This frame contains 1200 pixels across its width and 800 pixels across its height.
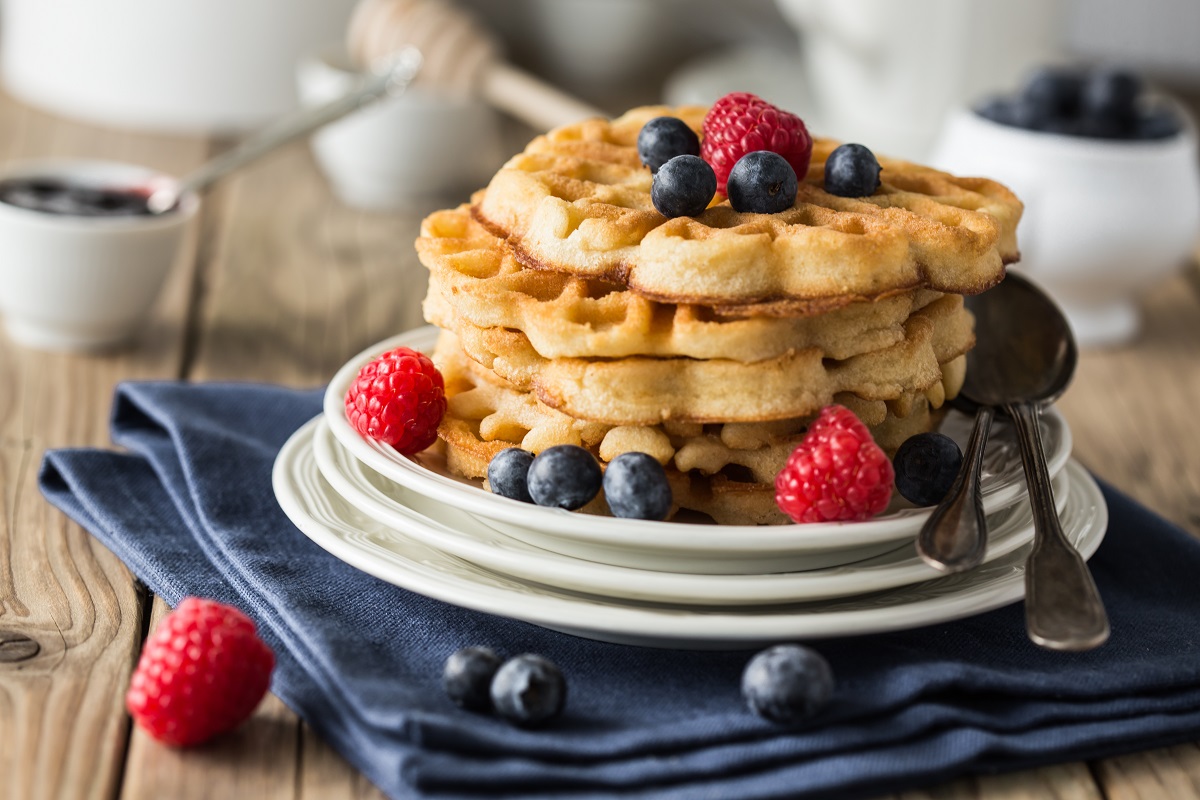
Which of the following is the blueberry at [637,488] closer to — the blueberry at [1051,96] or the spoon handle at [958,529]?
the spoon handle at [958,529]

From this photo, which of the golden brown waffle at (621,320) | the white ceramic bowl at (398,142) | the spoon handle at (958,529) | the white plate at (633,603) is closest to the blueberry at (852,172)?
the golden brown waffle at (621,320)

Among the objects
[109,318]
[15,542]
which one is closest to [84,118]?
[109,318]

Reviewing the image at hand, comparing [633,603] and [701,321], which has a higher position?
[701,321]

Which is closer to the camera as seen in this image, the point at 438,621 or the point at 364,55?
the point at 438,621

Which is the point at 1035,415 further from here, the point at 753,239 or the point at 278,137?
the point at 278,137

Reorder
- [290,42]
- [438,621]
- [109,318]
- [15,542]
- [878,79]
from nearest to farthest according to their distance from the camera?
1. [438,621]
2. [15,542]
3. [109,318]
4. [878,79]
5. [290,42]

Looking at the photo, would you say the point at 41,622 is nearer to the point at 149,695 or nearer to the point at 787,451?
the point at 149,695

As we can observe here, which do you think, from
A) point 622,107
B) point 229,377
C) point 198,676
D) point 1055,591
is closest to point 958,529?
point 1055,591
